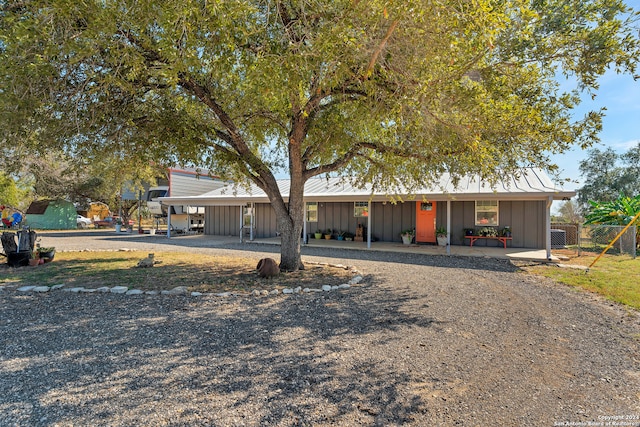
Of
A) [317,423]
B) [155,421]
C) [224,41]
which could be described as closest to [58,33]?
[224,41]

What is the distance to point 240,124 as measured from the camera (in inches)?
336

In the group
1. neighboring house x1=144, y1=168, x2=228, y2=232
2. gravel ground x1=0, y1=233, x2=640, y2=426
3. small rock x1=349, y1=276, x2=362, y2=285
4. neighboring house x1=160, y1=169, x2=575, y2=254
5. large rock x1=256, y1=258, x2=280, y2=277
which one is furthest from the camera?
neighboring house x1=144, y1=168, x2=228, y2=232

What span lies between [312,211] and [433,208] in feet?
19.6

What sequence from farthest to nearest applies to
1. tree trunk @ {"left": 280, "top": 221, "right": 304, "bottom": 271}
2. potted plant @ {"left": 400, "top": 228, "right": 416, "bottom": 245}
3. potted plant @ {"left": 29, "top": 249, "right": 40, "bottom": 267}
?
1. potted plant @ {"left": 400, "top": 228, "right": 416, "bottom": 245}
2. potted plant @ {"left": 29, "top": 249, "right": 40, "bottom": 267}
3. tree trunk @ {"left": 280, "top": 221, "right": 304, "bottom": 271}

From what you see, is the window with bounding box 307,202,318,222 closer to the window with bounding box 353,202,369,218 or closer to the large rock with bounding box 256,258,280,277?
the window with bounding box 353,202,369,218

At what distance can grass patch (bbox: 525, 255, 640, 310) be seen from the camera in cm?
633

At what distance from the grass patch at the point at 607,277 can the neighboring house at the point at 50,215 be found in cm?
3089

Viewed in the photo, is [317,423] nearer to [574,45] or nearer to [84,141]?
[574,45]

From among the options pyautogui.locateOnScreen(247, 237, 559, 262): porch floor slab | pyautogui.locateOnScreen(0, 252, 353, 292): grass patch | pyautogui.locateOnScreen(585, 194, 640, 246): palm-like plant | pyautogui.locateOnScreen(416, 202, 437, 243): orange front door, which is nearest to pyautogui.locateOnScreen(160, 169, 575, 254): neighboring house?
pyautogui.locateOnScreen(416, 202, 437, 243): orange front door

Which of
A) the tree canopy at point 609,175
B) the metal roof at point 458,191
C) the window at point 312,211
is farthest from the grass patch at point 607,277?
the tree canopy at point 609,175

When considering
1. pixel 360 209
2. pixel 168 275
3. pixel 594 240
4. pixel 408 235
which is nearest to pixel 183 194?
pixel 360 209

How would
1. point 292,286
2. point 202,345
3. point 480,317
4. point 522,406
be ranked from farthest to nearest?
1. point 292,286
2. point 480,317
3. point 202,345
4. point 522,406

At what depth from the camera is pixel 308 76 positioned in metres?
4.74

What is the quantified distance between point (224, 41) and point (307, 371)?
3.71 metres
